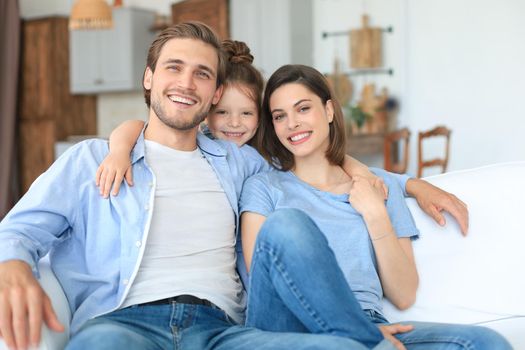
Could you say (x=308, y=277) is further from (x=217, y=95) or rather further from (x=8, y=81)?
(x=8, y=81)

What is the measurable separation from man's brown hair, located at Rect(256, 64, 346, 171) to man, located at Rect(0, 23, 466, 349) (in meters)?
0.13

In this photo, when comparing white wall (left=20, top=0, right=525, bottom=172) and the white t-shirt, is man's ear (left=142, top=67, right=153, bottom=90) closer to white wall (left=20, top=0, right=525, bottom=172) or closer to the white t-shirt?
the white t-shirt

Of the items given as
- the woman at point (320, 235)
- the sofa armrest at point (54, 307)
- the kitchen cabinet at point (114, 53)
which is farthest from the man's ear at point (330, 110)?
the kitchen cabinet at point (114, 53)

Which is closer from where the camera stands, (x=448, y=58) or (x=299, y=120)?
(x=299, y=120)

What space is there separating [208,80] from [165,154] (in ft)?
0.82

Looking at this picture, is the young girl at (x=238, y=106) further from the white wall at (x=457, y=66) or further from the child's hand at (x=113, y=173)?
the white wall at (x=457, y=66)

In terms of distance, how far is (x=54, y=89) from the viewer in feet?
25.2

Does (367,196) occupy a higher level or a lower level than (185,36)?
lower

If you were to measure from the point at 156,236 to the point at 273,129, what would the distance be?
60cm

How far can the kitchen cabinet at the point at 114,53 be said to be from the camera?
741 centimetres

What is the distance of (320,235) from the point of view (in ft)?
5.25

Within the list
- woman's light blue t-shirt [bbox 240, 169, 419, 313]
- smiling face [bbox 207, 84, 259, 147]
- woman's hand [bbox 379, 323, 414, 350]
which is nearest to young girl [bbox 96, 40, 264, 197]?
smiling face [bbox 207, 84, 259, 147]

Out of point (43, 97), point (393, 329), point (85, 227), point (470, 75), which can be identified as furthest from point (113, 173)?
point (43, 97)

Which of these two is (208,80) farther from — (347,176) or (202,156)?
(347,176)
